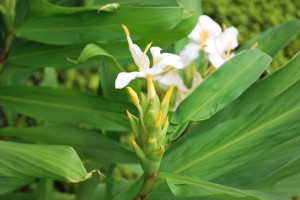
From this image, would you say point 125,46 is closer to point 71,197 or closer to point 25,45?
point 25,45

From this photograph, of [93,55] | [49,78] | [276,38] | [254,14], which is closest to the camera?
Answer: [93,55]

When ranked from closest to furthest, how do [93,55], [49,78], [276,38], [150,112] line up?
1. [150,112]
2. [93,55]
3. [276,38]
4. [49,78]

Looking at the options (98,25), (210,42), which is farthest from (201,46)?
(98,25)

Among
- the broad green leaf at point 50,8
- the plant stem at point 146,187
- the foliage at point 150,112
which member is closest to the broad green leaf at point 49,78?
the foliage at point 150,112

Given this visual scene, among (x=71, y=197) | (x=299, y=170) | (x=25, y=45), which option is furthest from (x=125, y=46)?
(x=71, y=197)

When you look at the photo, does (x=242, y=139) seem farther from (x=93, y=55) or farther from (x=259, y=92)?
(x=93, y=55)

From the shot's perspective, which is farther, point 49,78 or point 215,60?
point 49,78
